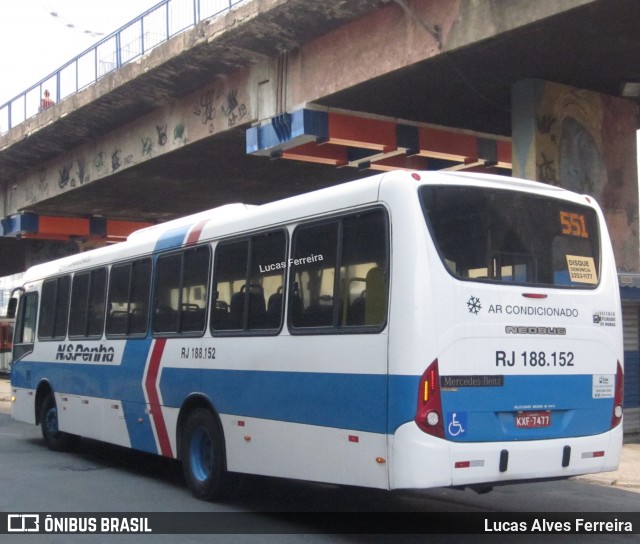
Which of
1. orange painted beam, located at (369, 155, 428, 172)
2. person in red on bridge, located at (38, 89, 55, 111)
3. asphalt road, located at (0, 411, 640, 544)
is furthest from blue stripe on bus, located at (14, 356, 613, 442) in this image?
A: person in red on bridge, located at (38, 89, 55, 111)

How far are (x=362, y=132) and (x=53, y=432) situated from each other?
765 centimetres

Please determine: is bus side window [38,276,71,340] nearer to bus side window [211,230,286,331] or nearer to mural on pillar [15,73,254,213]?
bus side window [211,230,286,331]

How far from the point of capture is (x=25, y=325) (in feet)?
50.0

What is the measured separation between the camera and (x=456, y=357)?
7301 millimetres

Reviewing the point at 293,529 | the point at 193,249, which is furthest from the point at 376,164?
the point at 293,529

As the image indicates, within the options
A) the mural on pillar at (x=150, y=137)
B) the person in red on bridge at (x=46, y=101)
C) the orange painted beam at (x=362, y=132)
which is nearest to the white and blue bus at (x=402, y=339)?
the orange painted beam at (x=362, y=132)

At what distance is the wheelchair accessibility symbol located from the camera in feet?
23.5

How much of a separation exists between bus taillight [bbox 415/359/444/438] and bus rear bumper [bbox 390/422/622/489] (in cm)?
6

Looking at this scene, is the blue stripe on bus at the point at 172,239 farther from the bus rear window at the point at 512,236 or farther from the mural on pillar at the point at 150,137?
the mural on pillar at the point at 150,137

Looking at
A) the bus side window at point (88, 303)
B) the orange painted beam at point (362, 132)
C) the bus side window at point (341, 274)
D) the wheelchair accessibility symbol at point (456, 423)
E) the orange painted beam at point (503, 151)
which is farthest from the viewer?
the orange painted beam at point (503, 151)

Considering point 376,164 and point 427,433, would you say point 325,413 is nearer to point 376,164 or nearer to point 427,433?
point 427,433

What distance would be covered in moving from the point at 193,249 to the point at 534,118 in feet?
23.7

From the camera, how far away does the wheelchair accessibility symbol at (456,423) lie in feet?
23.5

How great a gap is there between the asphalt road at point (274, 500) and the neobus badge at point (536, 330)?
1.80m
